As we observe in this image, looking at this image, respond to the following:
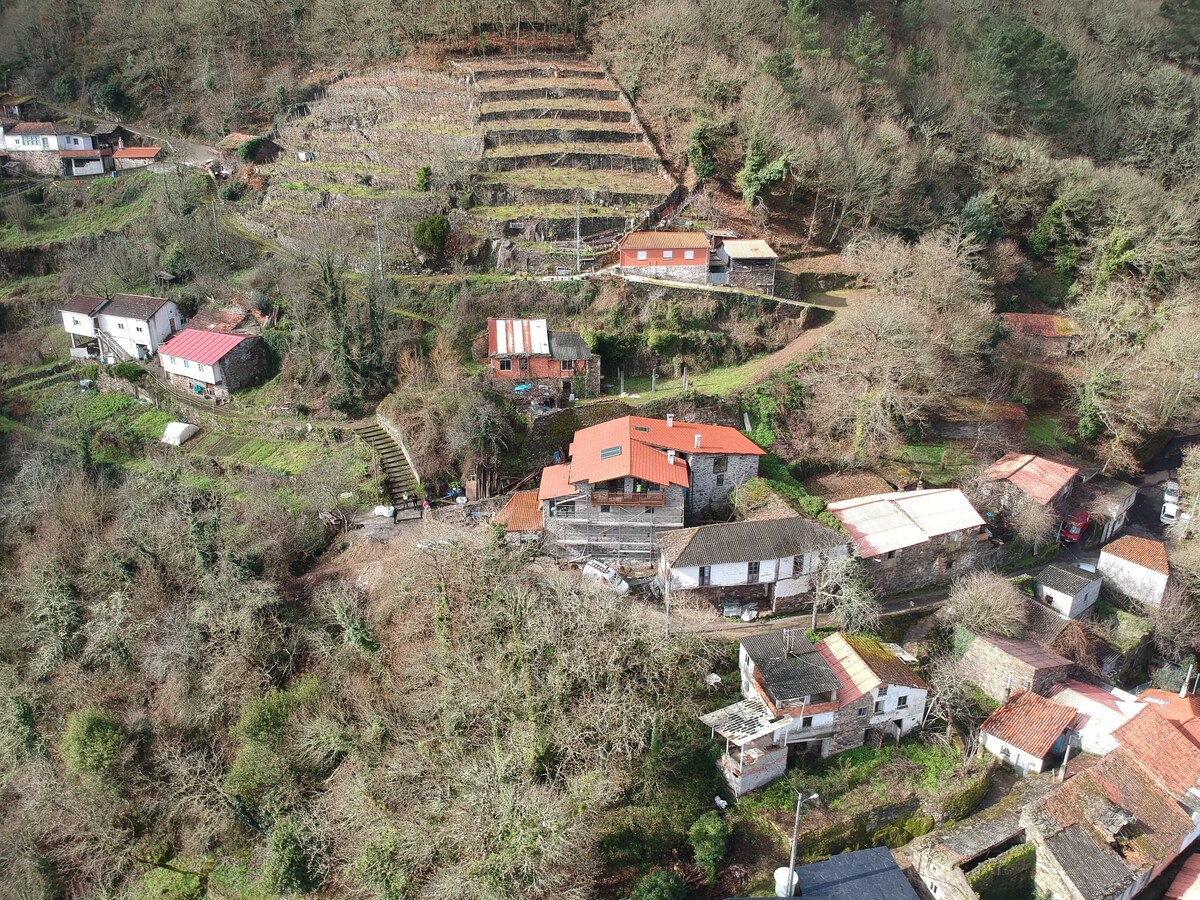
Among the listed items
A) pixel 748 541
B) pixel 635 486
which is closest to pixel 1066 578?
pixel 748 541

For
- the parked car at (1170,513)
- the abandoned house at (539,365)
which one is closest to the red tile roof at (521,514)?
the abandoned house at (539,365)

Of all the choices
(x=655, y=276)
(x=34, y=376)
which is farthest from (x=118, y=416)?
(x=655, y=276)

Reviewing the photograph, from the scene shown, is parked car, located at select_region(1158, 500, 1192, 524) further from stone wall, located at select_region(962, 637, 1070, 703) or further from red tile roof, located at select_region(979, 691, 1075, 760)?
red tile roof, located at select_region(979, 691, 1075, 760)

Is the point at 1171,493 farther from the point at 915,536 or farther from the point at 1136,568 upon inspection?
the point at 915,536

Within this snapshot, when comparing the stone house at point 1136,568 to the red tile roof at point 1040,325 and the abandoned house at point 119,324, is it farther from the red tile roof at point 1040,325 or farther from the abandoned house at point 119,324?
the abandoned house at point 119,324

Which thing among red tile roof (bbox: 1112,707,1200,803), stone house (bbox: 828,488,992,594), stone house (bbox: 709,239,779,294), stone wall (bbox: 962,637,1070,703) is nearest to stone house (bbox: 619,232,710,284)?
stone house (bbox: 709,239,779,294)
